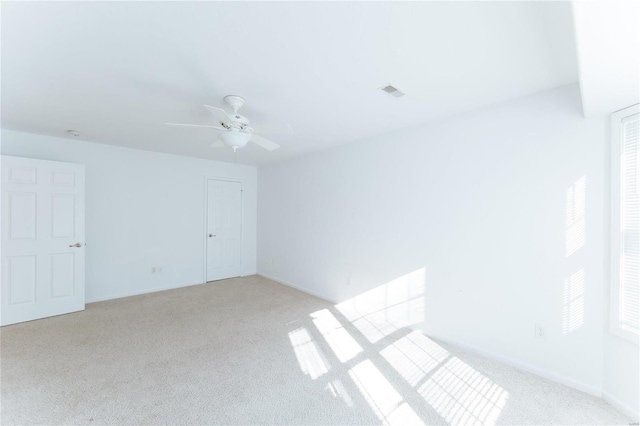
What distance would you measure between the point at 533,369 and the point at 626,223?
135cm

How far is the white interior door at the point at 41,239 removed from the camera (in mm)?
3207

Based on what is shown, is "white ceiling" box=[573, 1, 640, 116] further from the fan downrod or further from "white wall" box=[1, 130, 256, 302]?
"white wall" box=[1, 130, 256, 302]

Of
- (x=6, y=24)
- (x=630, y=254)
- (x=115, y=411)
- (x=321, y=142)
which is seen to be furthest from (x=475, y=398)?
(x=6, y=24)

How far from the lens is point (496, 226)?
2461mm

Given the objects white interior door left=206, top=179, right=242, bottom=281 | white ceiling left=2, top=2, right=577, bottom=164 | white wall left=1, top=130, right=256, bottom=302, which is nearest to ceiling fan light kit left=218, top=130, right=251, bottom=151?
white ceiling left=2, top=2, right=577, bottom=164

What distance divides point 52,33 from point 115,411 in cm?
241

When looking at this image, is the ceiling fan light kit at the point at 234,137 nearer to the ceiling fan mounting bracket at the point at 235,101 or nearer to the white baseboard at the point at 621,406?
the ceiling fan mounting bracket at the point at 235,101

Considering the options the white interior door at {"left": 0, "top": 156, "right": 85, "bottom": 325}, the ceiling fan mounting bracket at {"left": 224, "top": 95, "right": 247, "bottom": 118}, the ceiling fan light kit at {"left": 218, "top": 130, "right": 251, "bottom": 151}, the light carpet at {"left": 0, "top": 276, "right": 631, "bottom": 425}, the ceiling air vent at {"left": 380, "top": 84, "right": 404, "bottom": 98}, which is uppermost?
the ceiling air vent at {"left": 380, "top": 84, "right": 404, "bottom": 98}

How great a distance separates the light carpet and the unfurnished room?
0.02 m

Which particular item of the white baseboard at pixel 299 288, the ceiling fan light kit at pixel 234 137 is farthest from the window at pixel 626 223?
the white baseboard at pixel 299 288

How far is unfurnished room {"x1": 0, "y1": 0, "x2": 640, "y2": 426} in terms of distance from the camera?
154cm

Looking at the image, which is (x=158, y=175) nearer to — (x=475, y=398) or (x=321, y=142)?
(x=321, y=142)

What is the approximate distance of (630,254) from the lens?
6.01 ft

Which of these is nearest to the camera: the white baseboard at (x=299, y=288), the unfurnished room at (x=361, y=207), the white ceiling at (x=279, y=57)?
the white ceiling at (x=279, y=57)
